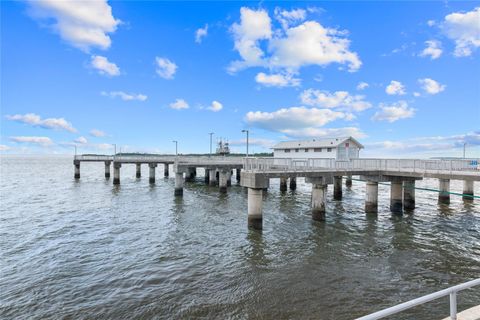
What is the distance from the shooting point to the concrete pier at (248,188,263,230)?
17516 mm

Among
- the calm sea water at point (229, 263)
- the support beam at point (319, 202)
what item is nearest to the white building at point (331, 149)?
the calm sea water at point (229, 263)

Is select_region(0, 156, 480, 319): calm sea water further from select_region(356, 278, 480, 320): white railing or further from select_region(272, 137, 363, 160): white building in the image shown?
select_region(272, 137, 363, 160): white building

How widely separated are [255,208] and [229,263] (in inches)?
210

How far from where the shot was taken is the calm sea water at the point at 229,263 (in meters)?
9.20

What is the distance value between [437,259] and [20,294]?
17.1 m

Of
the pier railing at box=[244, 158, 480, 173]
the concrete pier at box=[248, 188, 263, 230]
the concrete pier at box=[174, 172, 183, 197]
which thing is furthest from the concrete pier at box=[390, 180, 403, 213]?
the concrete pier at box=[174, 172, 183, 197]

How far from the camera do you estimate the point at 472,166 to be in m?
21.5

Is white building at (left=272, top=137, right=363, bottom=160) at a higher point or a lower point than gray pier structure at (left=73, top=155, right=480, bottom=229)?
higher

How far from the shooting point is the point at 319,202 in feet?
65.5

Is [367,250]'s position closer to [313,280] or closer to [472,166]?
[313,280]

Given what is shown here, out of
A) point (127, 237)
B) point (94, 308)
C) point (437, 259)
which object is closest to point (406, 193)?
point (437, 259)

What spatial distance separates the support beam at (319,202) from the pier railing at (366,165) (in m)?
1.43

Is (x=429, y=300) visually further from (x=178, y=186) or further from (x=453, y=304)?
(x=178, y=186)

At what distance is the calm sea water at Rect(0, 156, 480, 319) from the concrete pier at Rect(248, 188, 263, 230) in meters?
0.64
